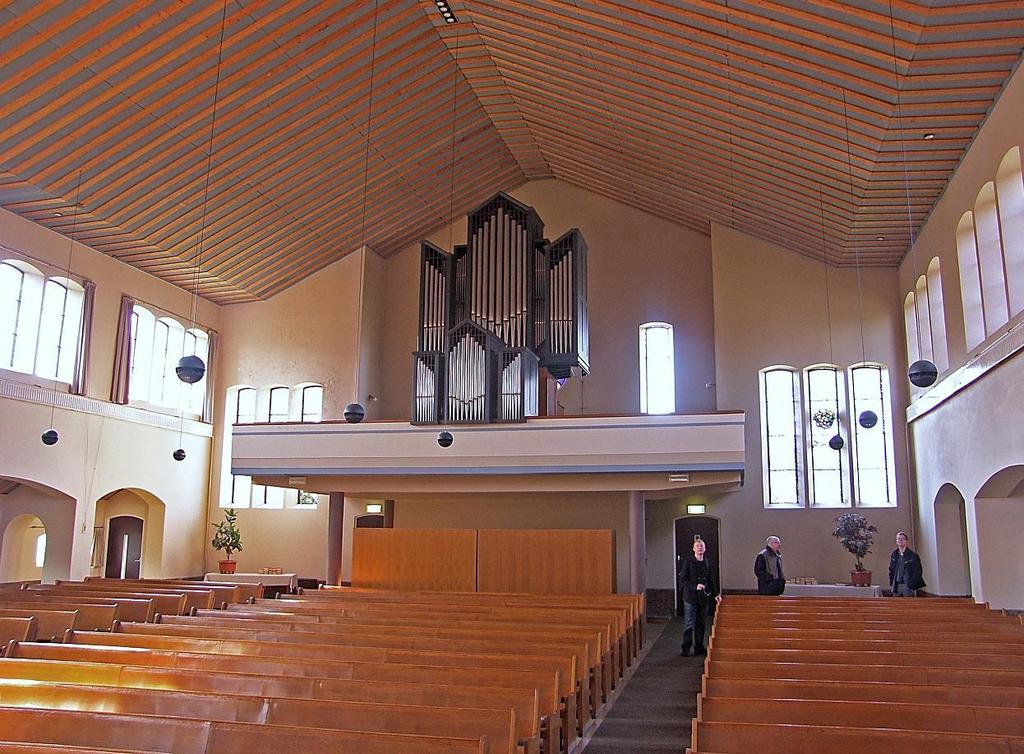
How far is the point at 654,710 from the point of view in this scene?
7.67 m

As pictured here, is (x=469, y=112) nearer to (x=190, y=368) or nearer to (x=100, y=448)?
(x=190, y=368)

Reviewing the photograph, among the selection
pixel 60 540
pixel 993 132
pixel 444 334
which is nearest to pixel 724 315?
pixel 444 334

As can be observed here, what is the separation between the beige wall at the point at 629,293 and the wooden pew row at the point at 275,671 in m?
11.2

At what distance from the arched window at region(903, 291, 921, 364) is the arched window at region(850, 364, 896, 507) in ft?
2.05

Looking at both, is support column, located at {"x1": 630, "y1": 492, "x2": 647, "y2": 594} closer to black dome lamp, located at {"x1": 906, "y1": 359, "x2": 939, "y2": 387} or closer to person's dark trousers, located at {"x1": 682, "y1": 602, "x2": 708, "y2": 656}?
person's dark trousers, located at {"x1": 682, "y1": 602, "x2": 708, "y2": 656}

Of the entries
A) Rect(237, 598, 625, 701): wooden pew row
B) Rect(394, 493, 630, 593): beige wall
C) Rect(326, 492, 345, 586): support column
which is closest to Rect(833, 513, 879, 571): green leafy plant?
Rect(394, 493, 630, 593): beige wall

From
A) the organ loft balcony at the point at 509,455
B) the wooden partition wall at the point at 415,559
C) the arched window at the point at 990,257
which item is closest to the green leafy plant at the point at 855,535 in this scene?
the organ loft balcony at the point at 509,455

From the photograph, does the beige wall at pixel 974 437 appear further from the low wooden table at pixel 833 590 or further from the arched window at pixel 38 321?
the arched window at pixel 38 321

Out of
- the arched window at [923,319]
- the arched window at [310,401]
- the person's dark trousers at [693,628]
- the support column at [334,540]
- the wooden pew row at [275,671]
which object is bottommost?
the person's dark trousers at [693,628]

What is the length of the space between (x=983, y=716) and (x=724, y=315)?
12.6 meters

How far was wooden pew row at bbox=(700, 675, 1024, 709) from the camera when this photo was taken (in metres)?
4.58

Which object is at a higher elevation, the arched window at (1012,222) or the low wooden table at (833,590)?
the arched window at (1012,222)

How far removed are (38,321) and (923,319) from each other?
1421 cm

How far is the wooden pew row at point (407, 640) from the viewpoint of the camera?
6.67 m
